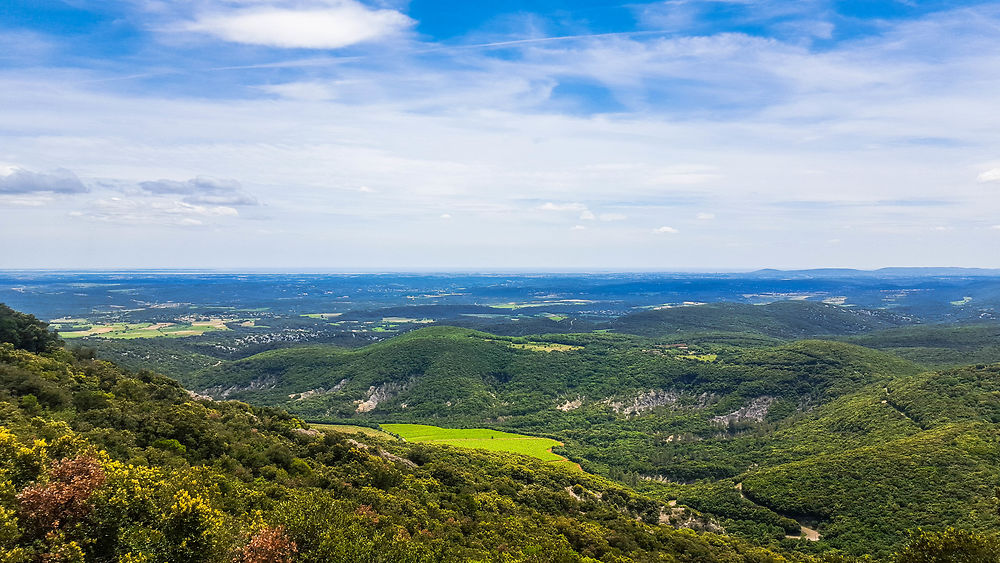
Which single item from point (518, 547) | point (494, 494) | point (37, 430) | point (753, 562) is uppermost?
point (37, 430)

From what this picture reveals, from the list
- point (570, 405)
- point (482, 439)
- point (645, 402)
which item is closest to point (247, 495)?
point (482, 439)

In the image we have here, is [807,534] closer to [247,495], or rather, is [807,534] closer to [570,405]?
[247,495]

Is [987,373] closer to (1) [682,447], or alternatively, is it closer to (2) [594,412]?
(1) [682,447]

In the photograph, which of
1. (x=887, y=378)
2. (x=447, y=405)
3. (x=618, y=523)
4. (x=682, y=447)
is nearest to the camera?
(x=618, y=523)

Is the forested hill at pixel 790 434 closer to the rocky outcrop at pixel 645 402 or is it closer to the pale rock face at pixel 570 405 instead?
the rocky outcrop at pixel 645 402

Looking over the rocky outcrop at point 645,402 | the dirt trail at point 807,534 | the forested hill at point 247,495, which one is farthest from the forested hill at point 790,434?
the forested hill at point 247,495

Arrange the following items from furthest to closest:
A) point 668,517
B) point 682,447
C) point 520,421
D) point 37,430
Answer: point 520,421
point 682,447
point 668,517
point 37,430

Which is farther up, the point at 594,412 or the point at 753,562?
the point at 753,562

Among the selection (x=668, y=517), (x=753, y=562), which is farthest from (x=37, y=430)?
(x=668, y=517)
